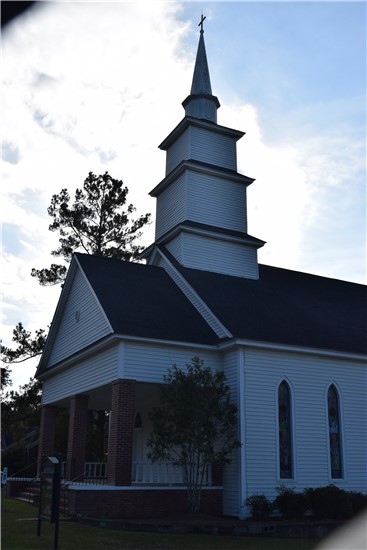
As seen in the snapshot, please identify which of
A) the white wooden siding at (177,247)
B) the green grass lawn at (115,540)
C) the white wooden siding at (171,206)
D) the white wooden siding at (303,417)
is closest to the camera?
the green grass lawn at (115,540)

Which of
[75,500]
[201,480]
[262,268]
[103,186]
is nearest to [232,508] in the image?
[201,480]

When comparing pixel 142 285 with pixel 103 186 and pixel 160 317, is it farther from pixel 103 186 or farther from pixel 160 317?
pixel 103 186

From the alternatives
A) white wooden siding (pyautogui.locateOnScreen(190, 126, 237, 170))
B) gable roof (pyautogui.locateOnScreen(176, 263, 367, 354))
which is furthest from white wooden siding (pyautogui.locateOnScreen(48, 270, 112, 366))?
white wooden siding (pyautogui.locateOnScreen(190, 126, 237, 170))

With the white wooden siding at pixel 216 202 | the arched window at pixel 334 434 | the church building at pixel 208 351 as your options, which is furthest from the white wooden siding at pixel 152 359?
the white wooden siding at pixel 216 202

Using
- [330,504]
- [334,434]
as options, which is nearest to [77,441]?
[330,504]

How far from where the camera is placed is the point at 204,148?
1078 inches

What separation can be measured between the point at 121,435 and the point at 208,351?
4239 millimetres

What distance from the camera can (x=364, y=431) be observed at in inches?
833

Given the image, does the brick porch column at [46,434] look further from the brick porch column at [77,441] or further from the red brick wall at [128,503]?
the red brick wall at [128,503]

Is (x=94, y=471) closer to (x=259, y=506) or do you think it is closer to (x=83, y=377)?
(x=83, y=377)

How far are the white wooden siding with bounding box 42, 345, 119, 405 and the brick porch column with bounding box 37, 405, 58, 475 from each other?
48 centimetres

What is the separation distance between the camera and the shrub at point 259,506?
17375 millimetres

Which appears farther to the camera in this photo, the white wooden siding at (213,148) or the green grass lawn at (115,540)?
the white wooden siding at (213,148)

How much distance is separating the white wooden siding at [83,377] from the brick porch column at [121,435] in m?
0.61
